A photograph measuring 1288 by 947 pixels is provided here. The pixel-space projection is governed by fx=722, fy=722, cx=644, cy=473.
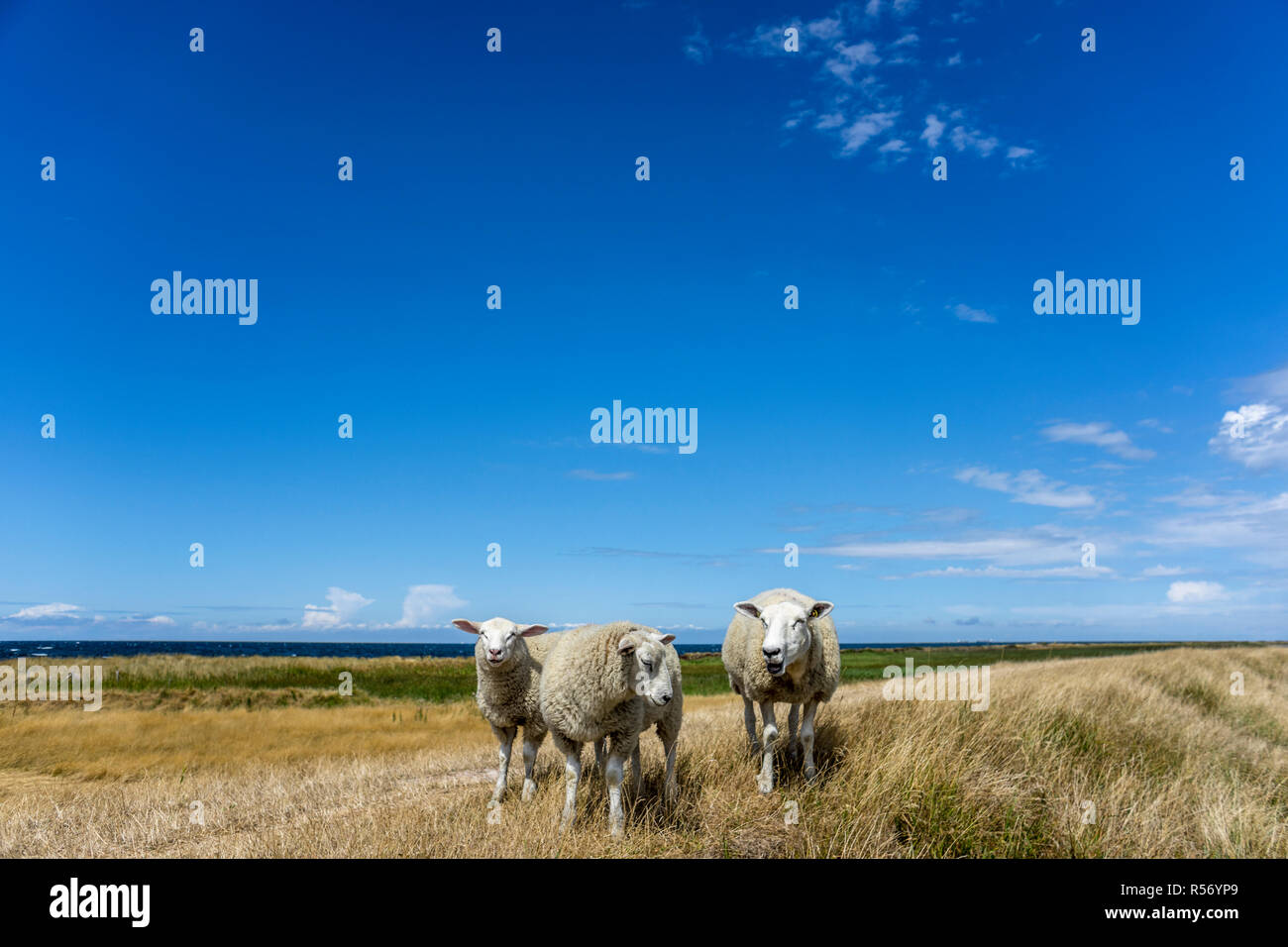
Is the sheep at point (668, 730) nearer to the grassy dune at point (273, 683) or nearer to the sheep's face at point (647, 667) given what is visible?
the sheep's face at point (647, 667)

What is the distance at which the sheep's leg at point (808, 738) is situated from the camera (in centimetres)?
959

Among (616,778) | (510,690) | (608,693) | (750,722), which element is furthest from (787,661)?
(510,690)

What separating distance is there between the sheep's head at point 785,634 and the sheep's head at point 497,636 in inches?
128

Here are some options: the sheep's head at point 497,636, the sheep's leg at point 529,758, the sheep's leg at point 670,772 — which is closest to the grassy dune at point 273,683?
the sheep's leg at point 670,772

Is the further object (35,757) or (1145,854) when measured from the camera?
(35,757)

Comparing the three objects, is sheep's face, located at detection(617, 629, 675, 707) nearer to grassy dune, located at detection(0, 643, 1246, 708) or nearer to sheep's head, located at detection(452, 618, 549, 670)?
sheep's head, located at detection(452, 618, 549, 670)

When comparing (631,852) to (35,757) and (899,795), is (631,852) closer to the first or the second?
(899,795)

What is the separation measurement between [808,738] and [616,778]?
3190 mm

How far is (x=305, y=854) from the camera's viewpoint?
6.98 m

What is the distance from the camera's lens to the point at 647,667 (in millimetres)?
8086

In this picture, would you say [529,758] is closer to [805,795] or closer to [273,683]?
[805,795]
